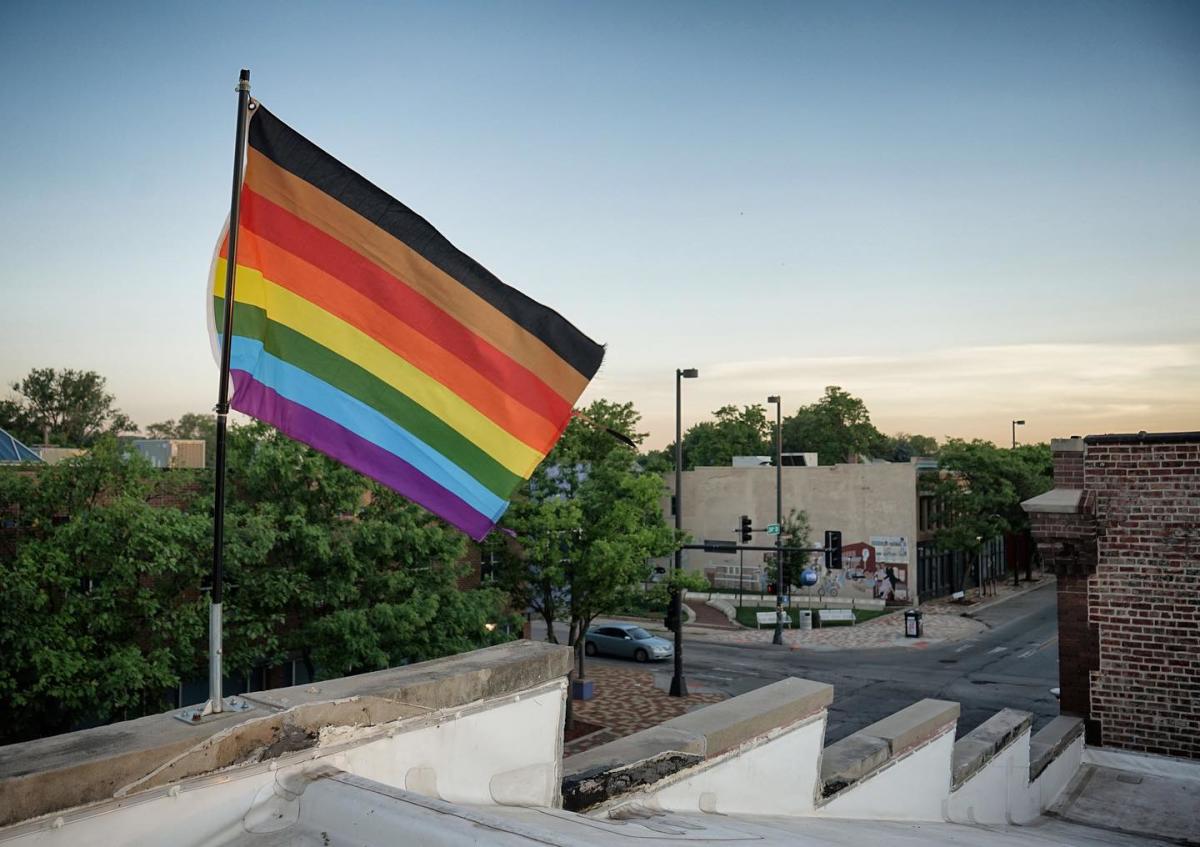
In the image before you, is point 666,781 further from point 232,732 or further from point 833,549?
point 833,549

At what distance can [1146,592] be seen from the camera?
10852mm

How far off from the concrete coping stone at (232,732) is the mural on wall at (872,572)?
45062 mm

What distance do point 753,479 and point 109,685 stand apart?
141 feet

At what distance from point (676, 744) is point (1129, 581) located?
8.81m

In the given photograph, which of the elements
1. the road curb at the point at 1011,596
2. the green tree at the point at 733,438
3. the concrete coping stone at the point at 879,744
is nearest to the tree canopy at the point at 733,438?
the green tree at the point at 733,438

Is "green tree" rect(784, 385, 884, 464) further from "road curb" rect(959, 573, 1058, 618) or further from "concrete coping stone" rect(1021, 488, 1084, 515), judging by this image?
"concrete coping stone" rect(1021, 488, 1084, 515)

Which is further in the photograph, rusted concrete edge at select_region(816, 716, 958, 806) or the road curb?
the road curb

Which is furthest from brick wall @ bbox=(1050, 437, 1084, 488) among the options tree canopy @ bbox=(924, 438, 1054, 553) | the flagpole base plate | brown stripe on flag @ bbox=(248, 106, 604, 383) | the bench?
tree canopy @ bbox=(924, 438, 1054, 553)

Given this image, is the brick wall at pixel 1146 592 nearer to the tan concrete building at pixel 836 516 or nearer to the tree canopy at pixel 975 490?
the tan concrete building at pixel 836 516

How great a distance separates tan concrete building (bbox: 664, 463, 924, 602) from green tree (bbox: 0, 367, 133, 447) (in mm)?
57445

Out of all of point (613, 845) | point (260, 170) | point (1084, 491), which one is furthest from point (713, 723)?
point (1084, 491)

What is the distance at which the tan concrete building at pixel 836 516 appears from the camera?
152 ft

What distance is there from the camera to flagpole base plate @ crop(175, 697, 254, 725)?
11.3 feet

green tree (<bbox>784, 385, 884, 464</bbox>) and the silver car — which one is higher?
green tree (<bbox>784, 385, 884, 464</bbox>)
